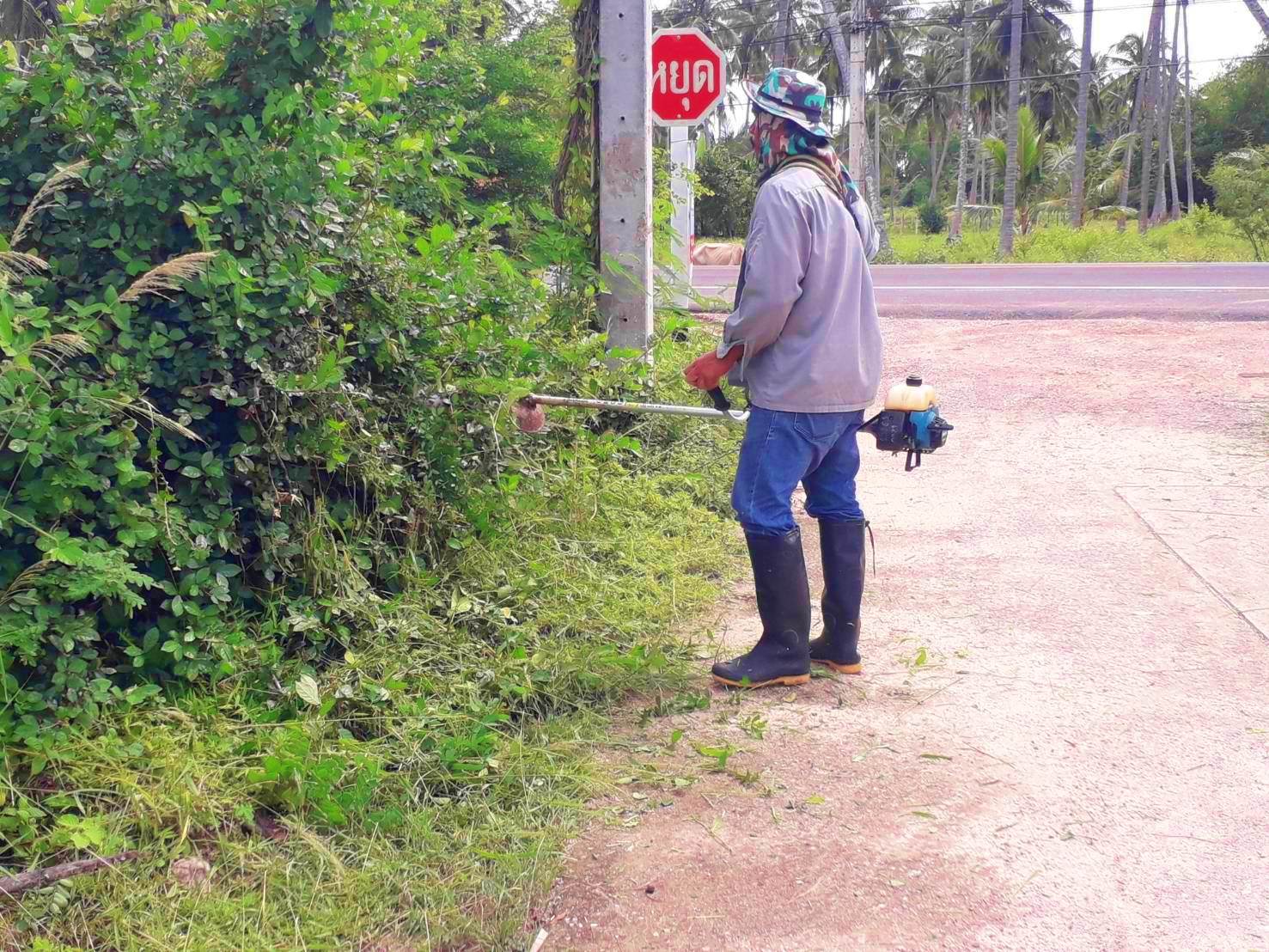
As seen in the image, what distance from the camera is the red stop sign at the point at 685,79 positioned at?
27.6 feet

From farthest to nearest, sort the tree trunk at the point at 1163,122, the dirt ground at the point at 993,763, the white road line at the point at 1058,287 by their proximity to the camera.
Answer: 1. the tree trunk at the point at 1163,122
2. the white road line at the point at 1058,287
3. the dirt ground at the point at 993,763

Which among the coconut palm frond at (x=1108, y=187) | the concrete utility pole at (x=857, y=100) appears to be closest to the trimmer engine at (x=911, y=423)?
the concrete utility pole at (x=857, y=100)

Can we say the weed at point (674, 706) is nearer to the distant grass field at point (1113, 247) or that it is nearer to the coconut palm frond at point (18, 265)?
the coconut palm frond at point (18, 265)

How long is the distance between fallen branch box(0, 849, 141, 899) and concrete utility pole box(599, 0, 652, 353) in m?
4.13

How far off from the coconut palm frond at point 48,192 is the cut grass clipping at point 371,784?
4.48 feet

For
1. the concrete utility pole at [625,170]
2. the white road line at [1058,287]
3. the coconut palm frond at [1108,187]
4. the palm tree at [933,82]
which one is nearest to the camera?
the concrete utility pole at [625,170]

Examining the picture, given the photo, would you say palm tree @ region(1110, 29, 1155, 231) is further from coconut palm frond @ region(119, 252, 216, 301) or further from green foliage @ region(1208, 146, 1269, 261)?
coconut palm frond @ region(119, 252, 216, 301)

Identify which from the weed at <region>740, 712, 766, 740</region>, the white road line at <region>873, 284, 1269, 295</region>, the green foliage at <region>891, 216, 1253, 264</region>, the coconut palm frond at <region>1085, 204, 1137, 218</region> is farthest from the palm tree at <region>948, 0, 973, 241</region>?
the weed at <region>740, 712, 766, 740</region>

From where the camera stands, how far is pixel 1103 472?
664 cm

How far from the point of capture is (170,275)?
3115mm

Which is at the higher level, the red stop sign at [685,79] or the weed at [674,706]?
the red stop sign at [685,79]

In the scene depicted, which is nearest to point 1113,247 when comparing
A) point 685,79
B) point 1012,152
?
point 1012,152

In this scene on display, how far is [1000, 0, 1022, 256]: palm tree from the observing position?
30547 mm

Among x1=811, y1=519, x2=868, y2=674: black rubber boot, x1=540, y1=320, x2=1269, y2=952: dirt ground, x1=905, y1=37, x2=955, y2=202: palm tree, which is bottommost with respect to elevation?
x1=540, y1=320, x2=1269, y2=952: dirt ground
